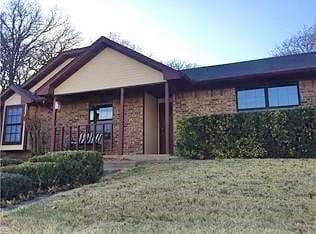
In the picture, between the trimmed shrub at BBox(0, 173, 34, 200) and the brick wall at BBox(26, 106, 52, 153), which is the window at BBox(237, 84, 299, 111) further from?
the brick wall at BBox(26, 106, 52, 153)

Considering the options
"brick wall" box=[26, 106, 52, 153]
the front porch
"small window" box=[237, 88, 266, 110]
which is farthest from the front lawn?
"brick wall" box=[26, 106, 52, 153]

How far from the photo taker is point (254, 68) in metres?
15.0

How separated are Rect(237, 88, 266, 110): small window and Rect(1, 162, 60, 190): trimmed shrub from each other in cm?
758

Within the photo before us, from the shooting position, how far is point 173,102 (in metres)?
15.2

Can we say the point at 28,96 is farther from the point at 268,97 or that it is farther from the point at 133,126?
the point at 268,97

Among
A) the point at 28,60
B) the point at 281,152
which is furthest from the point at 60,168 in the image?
the point at 28,60

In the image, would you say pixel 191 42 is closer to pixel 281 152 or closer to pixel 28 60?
pixel 281 152

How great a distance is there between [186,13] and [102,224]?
280 inches

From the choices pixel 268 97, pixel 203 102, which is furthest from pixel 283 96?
pixel 203 102

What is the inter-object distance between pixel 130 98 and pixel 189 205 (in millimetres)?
9965

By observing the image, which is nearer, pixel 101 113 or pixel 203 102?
pixel 203 102

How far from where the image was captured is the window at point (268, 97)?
1344 cm

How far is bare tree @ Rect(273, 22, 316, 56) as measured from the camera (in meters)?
31.5

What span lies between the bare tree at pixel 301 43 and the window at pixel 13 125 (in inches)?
895
